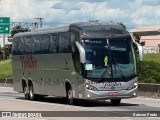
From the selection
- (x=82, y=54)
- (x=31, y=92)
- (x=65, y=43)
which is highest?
(x=65, y=43)

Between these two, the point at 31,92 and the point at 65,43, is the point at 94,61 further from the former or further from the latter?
the point at 31,92

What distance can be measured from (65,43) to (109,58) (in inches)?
96.7

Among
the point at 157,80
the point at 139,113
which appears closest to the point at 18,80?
the point at 157,80

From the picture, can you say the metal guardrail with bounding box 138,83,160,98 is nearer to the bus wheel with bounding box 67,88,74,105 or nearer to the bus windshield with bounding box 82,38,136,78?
the bus wheel with bounding box 67,88,74,105

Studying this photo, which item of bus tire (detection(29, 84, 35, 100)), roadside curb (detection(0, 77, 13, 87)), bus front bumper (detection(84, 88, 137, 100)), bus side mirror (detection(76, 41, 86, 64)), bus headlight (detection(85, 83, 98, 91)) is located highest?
bus side mirror (detection(76, 41, 86, 64))

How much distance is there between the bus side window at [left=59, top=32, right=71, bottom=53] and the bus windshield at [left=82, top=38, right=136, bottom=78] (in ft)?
4.28

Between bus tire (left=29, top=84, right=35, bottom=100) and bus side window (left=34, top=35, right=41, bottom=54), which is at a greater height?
bus side window (left=34, top=35, right=41, bottom=54)

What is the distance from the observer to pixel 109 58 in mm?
22406

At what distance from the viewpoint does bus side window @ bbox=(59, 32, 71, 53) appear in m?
23.6

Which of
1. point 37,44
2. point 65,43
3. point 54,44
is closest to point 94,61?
point 65,43

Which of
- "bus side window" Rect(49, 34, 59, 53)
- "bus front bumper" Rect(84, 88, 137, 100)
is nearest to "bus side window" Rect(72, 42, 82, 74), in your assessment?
"bus front bumper" Rect(84, 88, 137, 100)

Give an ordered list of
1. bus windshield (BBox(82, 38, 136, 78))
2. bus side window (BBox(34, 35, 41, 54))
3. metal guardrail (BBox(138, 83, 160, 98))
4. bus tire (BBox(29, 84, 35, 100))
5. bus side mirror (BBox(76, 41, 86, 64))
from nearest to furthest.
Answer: bus side mirror (BBox(76, 41, 86, 64))
bus windshield (BBox(82, 38, 136, 78))
bus side window (BBox(34, 35, 41, 54))
metal guardrail (BBox(138, 83, 160, 98))
bus tire (BBox(29, 84, 35, 100))

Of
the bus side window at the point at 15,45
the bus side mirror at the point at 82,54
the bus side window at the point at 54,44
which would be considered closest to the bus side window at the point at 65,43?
the bus side window at the point at 54,44

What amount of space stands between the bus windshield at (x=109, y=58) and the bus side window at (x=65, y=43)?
1.31m
